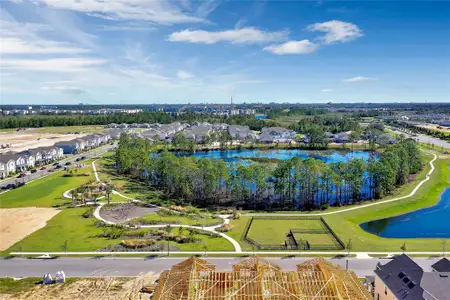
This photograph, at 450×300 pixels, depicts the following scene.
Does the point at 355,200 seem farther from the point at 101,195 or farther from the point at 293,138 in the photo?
the point at 293,138

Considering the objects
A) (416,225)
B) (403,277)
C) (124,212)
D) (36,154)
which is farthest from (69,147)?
(403,277)

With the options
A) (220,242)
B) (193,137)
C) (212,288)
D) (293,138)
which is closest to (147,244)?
(220,242)

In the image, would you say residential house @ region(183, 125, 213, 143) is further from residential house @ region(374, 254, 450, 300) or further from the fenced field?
residential house @ region(374, 254, 450, 300)

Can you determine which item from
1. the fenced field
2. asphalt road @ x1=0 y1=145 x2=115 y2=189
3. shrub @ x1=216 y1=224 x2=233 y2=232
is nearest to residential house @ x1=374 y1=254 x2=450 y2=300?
the fenced field

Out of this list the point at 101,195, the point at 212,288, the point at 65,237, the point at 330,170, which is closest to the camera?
the point at 212,288

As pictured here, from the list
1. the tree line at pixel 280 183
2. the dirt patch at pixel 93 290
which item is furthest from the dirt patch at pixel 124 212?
the dirt patch at pixel 93 290
